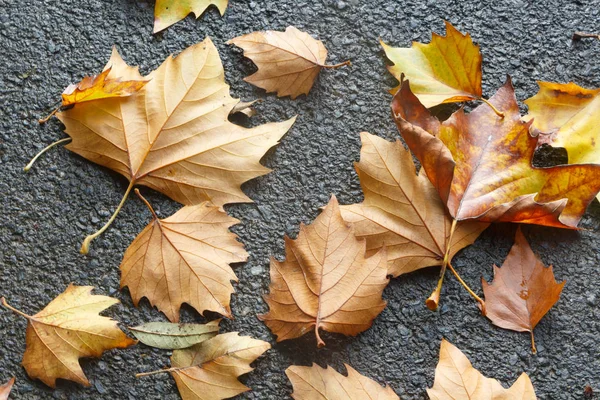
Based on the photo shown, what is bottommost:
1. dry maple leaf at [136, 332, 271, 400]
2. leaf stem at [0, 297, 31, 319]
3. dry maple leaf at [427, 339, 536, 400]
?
dry maple leaf at [427, 339, 536, 400]

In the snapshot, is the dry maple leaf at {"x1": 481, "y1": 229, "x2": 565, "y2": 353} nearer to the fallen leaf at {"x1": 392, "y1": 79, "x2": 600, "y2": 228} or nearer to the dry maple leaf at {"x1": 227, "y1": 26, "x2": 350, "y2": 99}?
the fallen leaf at {"x1": 392, "y1": 79, "x2": 600, "y2": 228}

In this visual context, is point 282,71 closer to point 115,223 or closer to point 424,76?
point 424,76

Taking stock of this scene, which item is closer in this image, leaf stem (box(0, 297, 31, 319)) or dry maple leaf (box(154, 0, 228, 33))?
leaf stem (box(0, 297, 31, 319))

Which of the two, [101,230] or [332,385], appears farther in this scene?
[101,230]


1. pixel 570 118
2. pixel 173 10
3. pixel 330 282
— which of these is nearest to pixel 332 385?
pixel 330 282

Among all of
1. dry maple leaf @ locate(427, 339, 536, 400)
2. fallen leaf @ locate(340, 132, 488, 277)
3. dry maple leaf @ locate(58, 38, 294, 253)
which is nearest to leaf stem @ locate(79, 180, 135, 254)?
dry maple leaf @ locate(58, 38, 294, 253)

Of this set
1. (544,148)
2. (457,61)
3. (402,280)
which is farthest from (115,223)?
(544,148)

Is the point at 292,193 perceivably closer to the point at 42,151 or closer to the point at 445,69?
the point at 445,69

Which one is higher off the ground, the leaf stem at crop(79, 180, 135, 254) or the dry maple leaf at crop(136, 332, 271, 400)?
the leaf stem at crop(79, 180, 135, 254)
